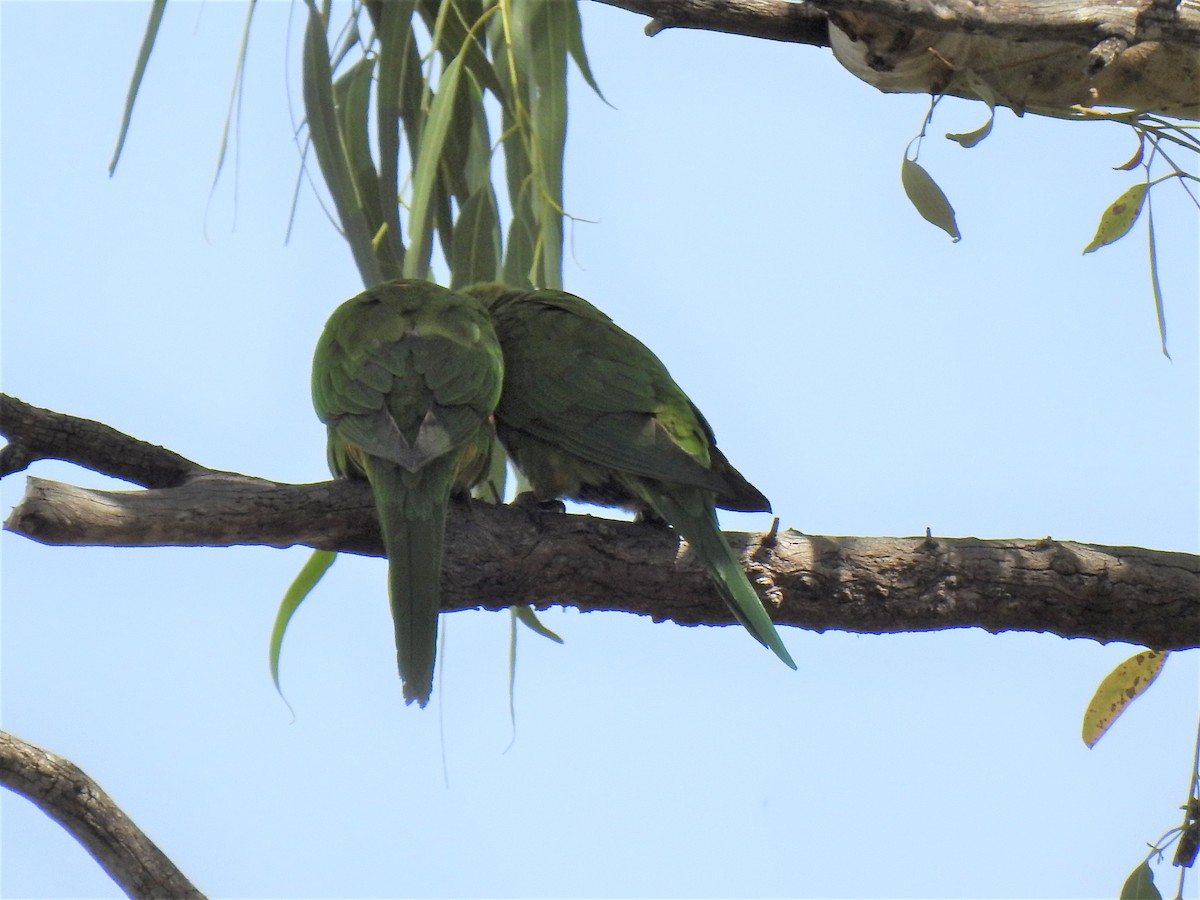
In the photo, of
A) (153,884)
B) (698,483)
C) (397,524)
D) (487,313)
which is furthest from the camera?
(487,313)

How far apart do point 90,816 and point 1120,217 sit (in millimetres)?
1926

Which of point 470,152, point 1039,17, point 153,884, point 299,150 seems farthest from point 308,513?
point 1039,17

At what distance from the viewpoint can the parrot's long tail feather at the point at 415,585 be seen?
2.18 m

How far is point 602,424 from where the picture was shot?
255 cm

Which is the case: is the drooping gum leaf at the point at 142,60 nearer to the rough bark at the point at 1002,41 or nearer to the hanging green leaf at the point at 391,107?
the hanging green leaf at the point at 391,107

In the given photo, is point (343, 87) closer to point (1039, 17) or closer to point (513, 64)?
point (513, 64)

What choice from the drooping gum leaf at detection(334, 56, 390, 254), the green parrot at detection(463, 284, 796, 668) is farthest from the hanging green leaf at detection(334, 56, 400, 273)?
the green parrot at detection(463, 284, 796, 668)

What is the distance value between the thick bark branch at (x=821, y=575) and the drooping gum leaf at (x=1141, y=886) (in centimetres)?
41

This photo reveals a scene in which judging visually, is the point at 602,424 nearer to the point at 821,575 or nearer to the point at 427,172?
the point at 821,575

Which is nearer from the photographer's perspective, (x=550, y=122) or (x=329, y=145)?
(x=329, y=145)

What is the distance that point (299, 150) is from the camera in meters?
2.78

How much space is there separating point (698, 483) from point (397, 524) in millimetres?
547

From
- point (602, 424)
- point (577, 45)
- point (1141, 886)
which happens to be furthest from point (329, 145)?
point (1141, 886)

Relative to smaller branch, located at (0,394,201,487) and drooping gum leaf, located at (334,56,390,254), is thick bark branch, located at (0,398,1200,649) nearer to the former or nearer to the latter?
smaller branch, located at (0,394,201,487)
